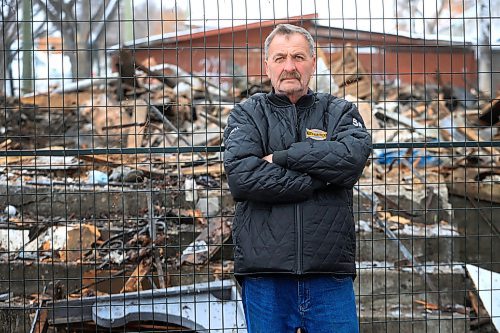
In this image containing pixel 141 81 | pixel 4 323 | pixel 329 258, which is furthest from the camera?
pixel 141 81

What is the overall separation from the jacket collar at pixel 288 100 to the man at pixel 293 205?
10mm

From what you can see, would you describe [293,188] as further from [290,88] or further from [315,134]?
[290,88]

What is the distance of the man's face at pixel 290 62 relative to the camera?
3.29 metres

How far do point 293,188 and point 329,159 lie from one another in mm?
225

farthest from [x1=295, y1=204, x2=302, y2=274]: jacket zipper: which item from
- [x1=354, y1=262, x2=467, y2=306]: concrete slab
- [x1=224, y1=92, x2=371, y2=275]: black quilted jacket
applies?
[x1=354, y1=262, x2=467, y2=306]: concrete slab

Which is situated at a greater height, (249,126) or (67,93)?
(67,93)

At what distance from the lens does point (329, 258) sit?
3.16 meters

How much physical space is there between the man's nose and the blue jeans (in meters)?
1.00

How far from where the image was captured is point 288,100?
11.1ft

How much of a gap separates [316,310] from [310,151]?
2.48 feet

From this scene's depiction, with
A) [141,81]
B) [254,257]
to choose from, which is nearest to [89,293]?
[254,257]

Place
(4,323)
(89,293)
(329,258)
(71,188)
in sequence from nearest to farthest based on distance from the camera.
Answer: (329,258) → (4,323) → (89,293) → (71,188)

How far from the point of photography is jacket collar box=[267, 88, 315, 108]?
3.39m

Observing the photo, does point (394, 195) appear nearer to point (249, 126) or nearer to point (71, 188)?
point (71, 188)
